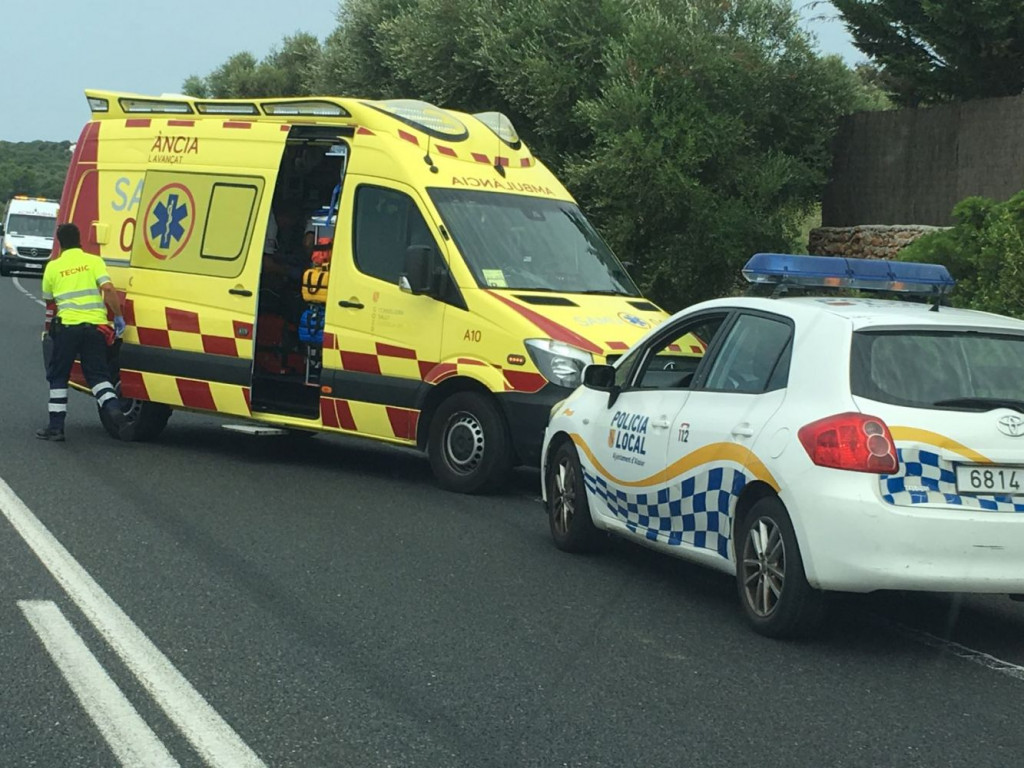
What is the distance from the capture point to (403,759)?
5008 mm

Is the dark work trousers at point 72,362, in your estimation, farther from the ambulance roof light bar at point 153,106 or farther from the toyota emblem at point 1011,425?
the toyota emblem at point 1011,425

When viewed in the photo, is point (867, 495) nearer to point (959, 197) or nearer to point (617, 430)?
point (617, 430)

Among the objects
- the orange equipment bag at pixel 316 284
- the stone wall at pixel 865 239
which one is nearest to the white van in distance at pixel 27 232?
the stone wall at pixel 865 239

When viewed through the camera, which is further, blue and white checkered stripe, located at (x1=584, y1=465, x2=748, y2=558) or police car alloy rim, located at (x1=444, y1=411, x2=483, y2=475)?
police car alloy rim, located at (x1=444, y1=411, x2=483, y2=475)

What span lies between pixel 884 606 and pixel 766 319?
1.54 meters

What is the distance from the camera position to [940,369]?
22.3 feet

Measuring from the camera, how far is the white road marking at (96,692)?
497cm

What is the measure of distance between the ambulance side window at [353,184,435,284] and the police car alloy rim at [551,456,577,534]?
2.82 meters

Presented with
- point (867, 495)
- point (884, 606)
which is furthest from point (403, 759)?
point (884, 606)

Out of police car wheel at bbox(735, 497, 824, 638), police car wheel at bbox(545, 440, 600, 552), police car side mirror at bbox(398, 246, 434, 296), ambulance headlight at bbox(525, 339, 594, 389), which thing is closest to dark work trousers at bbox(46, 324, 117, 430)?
police car side mirror at bbox(398, 246, 434, 296)

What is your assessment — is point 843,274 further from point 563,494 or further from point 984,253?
point 984,253

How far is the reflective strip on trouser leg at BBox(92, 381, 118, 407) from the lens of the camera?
1284 cm

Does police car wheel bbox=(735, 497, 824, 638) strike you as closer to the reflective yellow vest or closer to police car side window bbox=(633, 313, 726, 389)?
police car side window bbox=(633, 313, 726, 389)

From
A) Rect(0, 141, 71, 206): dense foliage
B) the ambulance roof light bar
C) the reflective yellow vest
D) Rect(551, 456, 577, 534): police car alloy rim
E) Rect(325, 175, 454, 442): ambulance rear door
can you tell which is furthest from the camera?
Rect(0, 141, 71, 206): dense foliage
